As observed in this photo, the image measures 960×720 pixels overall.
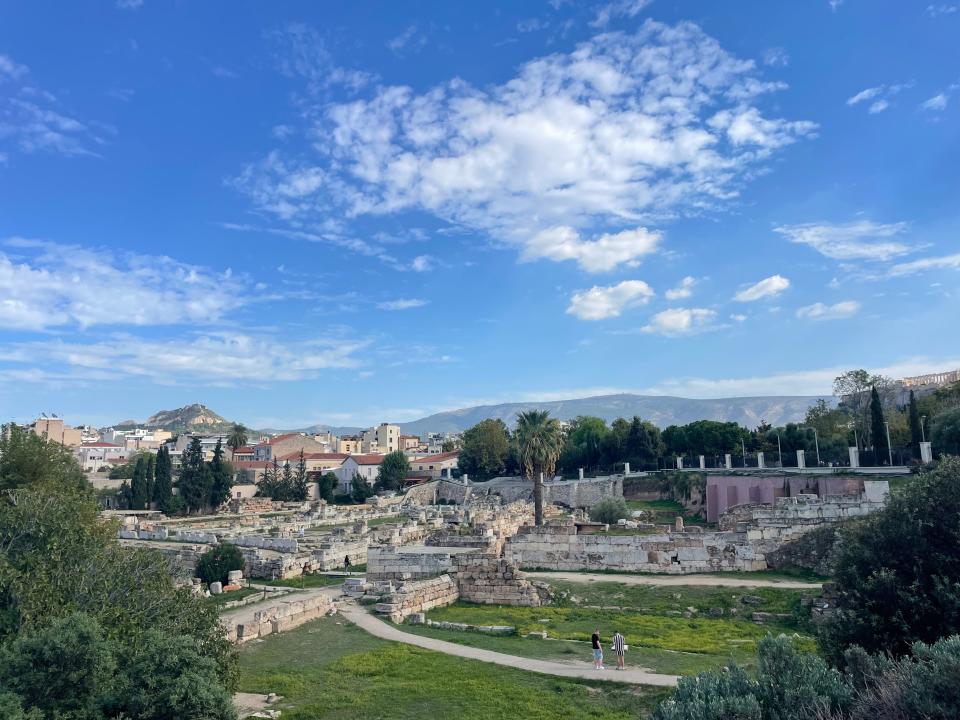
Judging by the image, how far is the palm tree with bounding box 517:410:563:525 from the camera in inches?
1561

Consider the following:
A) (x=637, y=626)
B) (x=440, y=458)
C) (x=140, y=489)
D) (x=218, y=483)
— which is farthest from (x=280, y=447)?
(x=637, y=626)

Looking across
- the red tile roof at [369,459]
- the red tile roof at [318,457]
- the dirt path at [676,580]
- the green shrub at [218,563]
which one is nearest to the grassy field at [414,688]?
the dirt path at [676,580]

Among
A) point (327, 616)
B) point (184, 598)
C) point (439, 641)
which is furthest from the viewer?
point (327, 616)

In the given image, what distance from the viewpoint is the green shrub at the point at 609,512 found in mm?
39094

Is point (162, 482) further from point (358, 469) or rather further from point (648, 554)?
point (648, 554)

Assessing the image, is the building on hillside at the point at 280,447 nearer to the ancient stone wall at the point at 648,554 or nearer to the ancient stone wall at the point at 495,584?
the ancient stone wall at the point at 648,554

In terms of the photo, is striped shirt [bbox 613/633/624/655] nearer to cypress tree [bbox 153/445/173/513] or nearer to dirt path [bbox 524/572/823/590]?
dirt path [bbox 524/572/823/590]

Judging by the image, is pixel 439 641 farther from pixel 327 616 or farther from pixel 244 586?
pixel 244 586

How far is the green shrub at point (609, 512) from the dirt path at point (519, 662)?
78.7ft

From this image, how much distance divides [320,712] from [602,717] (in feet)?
15.5

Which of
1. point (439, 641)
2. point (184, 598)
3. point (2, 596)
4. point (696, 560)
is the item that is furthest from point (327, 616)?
point (696, 560)

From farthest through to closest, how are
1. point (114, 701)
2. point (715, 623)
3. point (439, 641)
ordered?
point (715, 623), point (439, 641), point (114, 701)

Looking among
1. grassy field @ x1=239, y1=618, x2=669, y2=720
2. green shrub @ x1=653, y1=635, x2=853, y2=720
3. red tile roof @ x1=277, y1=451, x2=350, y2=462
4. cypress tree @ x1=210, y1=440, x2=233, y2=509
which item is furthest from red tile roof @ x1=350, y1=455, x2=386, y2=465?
green shrub @ x1=653, y1=635, x2=853, y2=720

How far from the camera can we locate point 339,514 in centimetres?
5500
